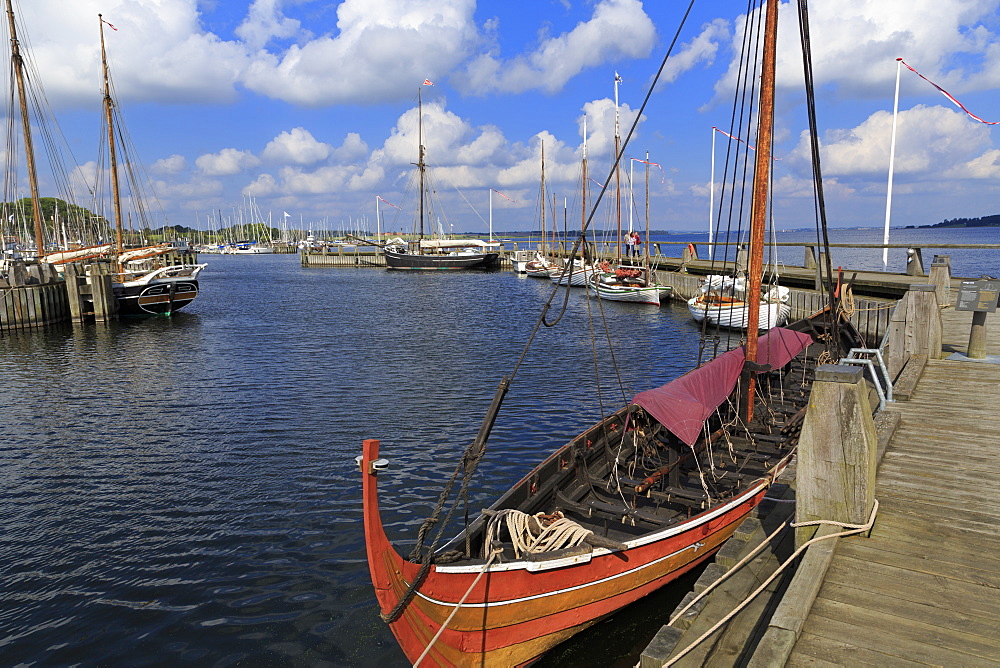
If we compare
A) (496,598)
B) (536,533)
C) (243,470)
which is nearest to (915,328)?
(536,533)

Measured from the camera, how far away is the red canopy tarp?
8.92 m

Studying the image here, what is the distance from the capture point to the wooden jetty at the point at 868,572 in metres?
3.97

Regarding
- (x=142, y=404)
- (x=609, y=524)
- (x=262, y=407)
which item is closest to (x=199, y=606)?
(x=609, y=524)

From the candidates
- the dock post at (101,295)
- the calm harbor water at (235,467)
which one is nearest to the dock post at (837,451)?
the calm harbor water at (235,467)

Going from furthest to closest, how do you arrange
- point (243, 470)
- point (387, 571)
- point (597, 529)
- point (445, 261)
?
point (445, 261) < point (243, 470) < point (597, 529) < point (387, 571)

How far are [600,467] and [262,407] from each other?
11.8m

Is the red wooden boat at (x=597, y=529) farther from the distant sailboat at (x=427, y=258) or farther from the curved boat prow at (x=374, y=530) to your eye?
the distant sailboat at (x=427, y=258)

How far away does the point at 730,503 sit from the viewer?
8352 mm

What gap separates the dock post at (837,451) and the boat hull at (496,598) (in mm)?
2483

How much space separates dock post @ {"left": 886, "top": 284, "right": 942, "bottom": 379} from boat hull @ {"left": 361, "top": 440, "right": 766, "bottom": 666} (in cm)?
669

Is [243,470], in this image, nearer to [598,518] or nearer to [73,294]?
[598,518]

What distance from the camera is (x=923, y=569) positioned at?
474 cm

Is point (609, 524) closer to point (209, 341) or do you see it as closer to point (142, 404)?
point (142, 404)

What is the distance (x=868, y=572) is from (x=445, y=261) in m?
88.7
